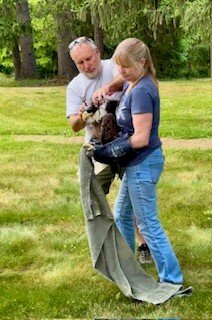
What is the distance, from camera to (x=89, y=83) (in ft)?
13.9

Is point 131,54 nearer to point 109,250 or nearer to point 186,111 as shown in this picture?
point 109,250

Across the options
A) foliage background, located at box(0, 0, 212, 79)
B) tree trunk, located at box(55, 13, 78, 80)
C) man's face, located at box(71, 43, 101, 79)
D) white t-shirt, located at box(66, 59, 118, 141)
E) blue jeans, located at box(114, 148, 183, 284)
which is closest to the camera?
blue jeans, located at box(114, 148, 183, 284)

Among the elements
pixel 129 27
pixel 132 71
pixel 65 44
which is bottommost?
pixel 65 44

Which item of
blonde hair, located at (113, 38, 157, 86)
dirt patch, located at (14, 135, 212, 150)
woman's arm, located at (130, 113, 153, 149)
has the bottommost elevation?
dirt patch, located at (14, 135, 212, 150)

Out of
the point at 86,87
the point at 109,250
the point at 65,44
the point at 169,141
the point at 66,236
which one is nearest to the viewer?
the point at 109,250

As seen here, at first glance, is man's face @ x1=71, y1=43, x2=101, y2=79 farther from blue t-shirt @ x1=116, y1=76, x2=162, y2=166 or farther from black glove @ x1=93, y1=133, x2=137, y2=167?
black glove @ x1=93, y1=133, x2=137, y2=167

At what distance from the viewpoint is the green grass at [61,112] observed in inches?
493

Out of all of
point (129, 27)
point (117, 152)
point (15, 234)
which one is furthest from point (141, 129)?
point (129, 27)

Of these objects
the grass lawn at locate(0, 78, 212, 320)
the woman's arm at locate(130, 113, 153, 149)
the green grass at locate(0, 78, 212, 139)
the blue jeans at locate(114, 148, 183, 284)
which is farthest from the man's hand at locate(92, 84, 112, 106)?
the green grass at locate(0, 78, 212, 139)

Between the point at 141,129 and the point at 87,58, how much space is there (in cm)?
63

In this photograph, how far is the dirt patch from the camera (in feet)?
34.6

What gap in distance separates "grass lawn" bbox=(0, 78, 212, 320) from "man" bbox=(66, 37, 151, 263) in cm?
76

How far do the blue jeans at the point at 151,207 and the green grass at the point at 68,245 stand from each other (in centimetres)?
23

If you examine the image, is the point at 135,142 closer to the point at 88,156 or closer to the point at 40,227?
the point at 88,156
